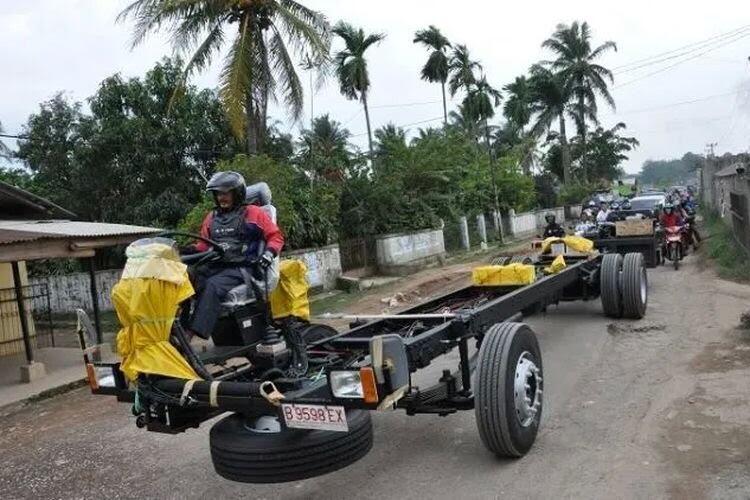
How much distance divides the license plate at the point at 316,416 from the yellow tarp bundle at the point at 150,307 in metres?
0.76

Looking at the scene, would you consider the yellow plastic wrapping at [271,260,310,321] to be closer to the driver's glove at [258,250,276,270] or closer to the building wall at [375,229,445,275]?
the driver's glove at [258,250,276,270]

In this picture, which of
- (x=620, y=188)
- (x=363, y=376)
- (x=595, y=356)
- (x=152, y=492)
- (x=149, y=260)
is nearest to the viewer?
(x=363, y=376)

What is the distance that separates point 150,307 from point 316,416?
3.76 feet

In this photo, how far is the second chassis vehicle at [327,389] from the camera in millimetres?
3773

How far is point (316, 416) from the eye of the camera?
3.70 meters

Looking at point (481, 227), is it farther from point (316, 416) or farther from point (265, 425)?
point (316, 416)

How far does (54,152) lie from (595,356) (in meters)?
19.4

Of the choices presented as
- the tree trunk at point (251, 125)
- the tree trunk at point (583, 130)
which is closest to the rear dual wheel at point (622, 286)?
the tree trunk at point (251, 125)

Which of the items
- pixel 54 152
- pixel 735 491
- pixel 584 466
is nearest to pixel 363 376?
pixel 584 466

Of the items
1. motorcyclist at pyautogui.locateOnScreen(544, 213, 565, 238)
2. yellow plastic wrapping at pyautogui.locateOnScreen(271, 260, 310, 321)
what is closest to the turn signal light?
yellow plastic wrapping at pyautogui.locateOnScreen(271, 260, 310, 321)

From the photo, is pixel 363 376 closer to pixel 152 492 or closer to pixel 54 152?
pixel 152 492

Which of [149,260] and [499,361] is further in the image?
[499,361]

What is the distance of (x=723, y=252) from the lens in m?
15.7

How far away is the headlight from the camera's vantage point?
12.3ft
